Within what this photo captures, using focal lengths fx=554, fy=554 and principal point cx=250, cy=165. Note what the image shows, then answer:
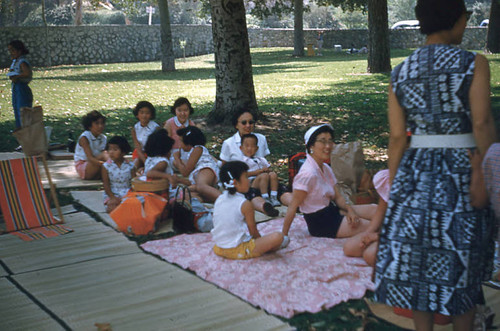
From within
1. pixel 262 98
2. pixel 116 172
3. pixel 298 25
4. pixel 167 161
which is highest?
pixel 298 25

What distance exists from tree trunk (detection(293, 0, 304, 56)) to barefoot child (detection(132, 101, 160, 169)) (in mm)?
24146

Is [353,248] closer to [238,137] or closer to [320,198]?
[320,198]

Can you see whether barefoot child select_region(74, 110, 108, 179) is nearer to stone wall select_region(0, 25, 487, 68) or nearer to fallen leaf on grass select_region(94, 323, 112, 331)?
fallen leaf on grass select_region(94, 323, 112, 331)

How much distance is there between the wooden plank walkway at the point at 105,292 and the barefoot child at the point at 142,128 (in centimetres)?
232

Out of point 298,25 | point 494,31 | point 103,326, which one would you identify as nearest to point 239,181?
point 103,326

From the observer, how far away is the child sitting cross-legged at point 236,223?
14.0ft

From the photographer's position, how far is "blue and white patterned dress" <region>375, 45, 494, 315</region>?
2436 mm

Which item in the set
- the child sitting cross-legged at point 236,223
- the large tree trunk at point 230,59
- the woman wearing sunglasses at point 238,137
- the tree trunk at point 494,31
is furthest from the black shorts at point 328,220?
the tree trunk at point 494,31

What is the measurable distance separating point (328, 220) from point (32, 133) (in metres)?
2.97

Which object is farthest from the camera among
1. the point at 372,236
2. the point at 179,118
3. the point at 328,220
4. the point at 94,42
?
the point at 94,42

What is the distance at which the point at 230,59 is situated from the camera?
9.79m

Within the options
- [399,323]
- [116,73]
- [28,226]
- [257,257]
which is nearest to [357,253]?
[257,257]

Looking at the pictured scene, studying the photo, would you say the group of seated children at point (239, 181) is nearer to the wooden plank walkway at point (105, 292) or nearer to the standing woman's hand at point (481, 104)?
the wooden plank walkway at point (105, 292)

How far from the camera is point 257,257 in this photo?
436 centimetres
